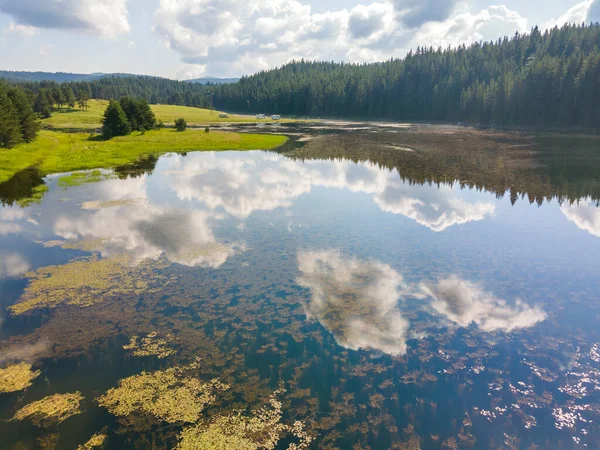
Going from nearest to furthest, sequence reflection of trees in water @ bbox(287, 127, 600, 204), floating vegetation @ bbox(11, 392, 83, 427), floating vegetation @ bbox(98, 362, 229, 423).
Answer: floating vegetation @ bbox(11, 392, 83, 427), floating vegetation @ bbox(98, 362, 229, 423), reflection of trees in water @ bbox(287, 127, 600, 204)

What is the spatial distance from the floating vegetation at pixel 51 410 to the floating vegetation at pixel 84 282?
6667 mm

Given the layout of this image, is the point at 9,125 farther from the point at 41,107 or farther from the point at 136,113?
the point at 41,107

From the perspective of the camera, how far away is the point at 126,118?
94500mm

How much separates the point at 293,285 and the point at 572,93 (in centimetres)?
13097

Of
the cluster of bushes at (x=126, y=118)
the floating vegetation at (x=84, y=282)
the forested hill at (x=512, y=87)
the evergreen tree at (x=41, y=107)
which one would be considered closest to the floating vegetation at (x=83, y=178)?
the floating vegetation at (x=84, y=282)

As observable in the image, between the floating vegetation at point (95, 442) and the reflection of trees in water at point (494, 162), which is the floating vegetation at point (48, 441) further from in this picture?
the reflection of trees in water at point (494, 162)

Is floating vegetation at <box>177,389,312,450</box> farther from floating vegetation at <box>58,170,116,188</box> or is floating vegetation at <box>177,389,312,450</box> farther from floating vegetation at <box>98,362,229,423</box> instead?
floating vegetation at <box>58,170,116,188</box>

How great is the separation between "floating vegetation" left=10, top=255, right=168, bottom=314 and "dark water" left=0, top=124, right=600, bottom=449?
11.8 inches

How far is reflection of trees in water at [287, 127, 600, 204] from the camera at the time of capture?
43925mm

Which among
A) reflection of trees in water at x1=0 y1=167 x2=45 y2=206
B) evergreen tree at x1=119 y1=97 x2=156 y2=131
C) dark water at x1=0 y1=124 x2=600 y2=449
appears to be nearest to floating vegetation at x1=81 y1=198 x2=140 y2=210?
dark water at x1=0 y1=124 x2=600 y2=449

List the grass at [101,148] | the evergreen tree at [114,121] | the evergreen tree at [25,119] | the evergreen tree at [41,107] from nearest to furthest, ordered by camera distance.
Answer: the grass at [101,148]
the evergreen tree at [25,119]
the evergreen tree at [114,121]
the evergreen tree at [41,107]

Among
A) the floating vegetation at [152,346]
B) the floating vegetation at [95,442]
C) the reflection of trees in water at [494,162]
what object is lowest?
the reflection of trees in water at [494,162]

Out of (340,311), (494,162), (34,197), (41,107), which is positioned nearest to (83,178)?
(34,197)

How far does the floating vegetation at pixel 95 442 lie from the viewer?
36.0 feet
